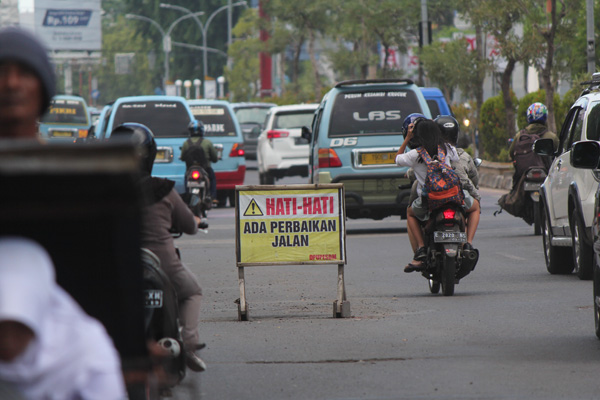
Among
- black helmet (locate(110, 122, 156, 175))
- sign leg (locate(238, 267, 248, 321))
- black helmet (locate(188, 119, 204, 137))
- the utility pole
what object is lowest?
sign leg (locate(238, 267, 248, 321))

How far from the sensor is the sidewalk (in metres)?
29.6

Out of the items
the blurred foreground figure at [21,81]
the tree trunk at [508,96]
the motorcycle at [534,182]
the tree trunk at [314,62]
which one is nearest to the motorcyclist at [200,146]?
the motorcycle at [534,182]

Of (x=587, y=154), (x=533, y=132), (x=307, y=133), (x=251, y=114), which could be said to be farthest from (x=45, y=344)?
(x=251, y=114)

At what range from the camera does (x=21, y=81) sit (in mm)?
2723

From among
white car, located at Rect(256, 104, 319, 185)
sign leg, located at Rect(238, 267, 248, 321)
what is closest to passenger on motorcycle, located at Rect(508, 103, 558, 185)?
sign leg, located at Rect(238, 267, 248, 321)

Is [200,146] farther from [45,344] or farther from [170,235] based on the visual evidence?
[45,344]

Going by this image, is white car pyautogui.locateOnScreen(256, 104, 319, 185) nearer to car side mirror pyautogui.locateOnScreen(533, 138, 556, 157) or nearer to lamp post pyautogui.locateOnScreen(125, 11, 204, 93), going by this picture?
car side mirror pyautogui.locateOnScreen(533, 138, 556, 157)

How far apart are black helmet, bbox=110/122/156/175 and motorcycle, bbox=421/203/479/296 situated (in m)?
5.22

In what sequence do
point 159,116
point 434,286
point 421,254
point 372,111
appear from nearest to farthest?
point 421,254, point 434,286, point 372,111, point 159,116

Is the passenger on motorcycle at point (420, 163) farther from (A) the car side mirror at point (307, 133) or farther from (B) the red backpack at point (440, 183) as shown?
(A) the car side mirror at point (307, 133)

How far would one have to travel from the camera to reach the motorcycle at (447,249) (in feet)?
37.1

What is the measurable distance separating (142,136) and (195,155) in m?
15.0

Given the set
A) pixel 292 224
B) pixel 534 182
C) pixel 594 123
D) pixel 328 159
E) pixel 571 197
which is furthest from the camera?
pixel 328 159

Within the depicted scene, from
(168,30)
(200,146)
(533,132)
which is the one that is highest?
(168,30)
